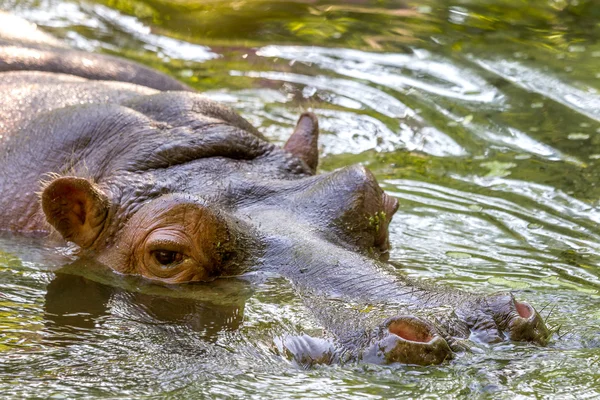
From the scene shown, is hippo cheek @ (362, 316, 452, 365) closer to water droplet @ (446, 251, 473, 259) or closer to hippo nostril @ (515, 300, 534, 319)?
hippo nostril @ (515, 300, 534, 319)

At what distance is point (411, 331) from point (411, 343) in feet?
0.21

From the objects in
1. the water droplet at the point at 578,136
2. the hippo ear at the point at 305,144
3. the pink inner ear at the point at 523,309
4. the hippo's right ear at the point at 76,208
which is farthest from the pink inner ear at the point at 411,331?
the water droplet at the point at 578,136

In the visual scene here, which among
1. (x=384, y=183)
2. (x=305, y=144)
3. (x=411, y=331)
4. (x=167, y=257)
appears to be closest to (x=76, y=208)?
(x=167, y=257)

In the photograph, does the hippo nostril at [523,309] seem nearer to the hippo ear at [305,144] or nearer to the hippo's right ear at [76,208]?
the hippo's right ear at [76,208]

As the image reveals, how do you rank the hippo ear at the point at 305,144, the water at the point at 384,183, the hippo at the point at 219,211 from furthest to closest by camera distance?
the hippo ear at the point at 305,144 → the hippo at the point at 219,211 → the water at the point at 384,183

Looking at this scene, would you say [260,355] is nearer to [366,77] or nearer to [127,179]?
[127,179]

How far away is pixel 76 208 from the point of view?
5.90 meters

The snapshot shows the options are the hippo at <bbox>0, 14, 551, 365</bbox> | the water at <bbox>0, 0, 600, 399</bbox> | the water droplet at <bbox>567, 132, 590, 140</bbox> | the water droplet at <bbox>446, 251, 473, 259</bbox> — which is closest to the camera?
the water at <bbox>0, 0, 600, 399</bbox>

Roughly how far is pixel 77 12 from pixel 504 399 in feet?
35.2

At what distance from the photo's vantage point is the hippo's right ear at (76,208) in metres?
5.73

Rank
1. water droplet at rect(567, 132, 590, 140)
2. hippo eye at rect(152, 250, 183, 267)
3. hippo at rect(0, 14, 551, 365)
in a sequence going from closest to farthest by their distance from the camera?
hippo at rect(0, 14, 551, 365), hippo eye at rect(152, 250, 183, 267), water droplet at rect(567, 132, 590, 140)

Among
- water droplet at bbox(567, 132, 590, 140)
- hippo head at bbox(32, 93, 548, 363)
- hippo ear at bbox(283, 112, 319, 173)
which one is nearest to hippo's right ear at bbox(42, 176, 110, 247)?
hippo head at bbox(32, 93, 548, 363)

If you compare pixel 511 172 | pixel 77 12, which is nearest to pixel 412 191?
pixel 511 172

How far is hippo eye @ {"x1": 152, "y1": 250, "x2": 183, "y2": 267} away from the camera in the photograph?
5605mm
